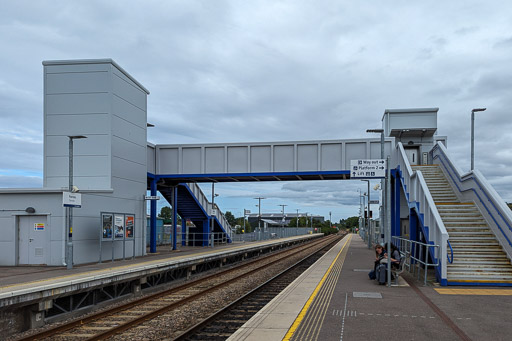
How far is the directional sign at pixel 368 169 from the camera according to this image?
15031 mm

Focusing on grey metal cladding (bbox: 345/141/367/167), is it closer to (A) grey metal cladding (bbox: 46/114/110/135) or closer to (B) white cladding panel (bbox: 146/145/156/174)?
(B) white cladding panel (bbox: 146/145/156/174)

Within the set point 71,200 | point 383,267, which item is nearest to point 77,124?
point 71,200

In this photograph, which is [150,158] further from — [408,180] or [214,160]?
[408,180]

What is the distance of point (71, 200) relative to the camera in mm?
17734

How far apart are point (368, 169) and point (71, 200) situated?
10803 mm

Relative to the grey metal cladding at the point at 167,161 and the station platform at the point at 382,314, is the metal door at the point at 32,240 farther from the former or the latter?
the grey metal cladding at the point at 167,161

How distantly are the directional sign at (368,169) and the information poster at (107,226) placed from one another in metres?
11.3

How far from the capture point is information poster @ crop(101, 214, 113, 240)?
20.7 meters

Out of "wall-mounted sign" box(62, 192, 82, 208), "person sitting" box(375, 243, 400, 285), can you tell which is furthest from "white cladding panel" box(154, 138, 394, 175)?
"person sitting" box(375, 243, 400, 285)

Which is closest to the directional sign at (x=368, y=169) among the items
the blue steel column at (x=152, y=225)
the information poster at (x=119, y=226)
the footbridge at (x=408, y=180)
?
the footbridge at (x=408, y=180)

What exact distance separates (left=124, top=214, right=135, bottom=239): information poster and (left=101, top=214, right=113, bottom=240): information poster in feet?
4.81

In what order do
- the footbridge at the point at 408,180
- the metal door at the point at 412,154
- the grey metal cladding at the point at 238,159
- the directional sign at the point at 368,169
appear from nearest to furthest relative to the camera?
1. the footbridge at the point at 408,180
2. the directional sign at the point at 368,169
3. the grey metal cladding at the point at 238,159
4. the metal door at the point at 412,154

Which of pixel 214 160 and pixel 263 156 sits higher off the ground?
pixel 263 156

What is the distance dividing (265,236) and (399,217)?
32.2 meters
